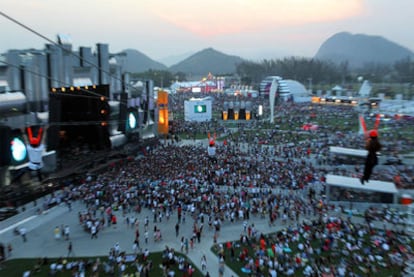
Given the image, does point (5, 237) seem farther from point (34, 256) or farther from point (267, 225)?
point (267, 225)

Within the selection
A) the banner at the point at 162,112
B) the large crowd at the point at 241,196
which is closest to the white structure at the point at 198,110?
the banner at the point at 162,112

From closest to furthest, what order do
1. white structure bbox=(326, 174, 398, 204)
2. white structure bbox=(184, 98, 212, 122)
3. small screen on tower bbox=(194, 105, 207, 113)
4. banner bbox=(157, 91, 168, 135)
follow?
white structure bbox=(326, 174, 398, 204) → banner bbox=(157, 91, 168, 135) → white structure bbox=(184, 98, 212, 122) → small screen on tower bbox=(194, 105, 207, 113)

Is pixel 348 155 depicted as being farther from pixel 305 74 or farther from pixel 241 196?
pixel 305 74

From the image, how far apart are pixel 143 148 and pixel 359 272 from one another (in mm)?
19848

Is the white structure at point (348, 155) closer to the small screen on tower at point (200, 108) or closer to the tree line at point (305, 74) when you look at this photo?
the small screen on tower at point (200, 108)

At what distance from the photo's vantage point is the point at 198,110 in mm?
48750

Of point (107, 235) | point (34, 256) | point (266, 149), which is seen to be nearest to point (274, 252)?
point (107, 235)

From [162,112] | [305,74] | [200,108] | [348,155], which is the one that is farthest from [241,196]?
[305,74]

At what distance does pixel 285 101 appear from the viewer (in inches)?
2990

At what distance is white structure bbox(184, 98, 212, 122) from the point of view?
4842cm

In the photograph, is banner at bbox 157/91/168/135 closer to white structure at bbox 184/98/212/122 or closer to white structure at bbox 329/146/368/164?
white structure at bbox 184/98/212/122

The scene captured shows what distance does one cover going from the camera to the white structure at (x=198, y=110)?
48.4 metres

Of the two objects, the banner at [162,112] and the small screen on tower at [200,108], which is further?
the small screen on tower at [200,108]

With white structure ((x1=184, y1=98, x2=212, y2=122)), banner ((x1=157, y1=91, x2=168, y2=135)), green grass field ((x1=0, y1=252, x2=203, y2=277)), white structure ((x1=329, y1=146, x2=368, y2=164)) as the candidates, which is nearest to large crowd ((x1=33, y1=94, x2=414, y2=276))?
white structure ((x1=329, y1=146, x2=368, y2=164))
